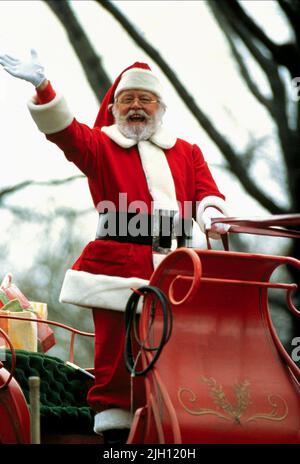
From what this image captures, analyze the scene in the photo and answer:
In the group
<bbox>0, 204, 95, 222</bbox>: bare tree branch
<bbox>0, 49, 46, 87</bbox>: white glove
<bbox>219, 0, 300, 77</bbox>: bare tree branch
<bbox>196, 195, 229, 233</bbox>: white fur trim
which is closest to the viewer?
<bbox>0, 49, 46, 87</bbox>: white glove

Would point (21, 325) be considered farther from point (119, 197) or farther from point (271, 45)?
point (271, 45)

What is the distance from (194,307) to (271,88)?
3.76 metres

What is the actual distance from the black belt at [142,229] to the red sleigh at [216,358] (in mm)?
577

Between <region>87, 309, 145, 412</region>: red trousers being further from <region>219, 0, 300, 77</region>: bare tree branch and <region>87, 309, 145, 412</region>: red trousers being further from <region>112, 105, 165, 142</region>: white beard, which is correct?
<region>219, 0, 300, 77</region>: bare tree branch

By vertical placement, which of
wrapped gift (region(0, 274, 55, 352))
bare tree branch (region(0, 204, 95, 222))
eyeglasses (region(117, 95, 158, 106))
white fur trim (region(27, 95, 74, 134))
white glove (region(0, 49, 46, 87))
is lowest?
wrapped gift (region(0, 274, 55, 352))

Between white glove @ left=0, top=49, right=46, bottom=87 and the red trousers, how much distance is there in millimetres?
865

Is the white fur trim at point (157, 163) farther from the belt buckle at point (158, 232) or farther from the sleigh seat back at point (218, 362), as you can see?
the sleigh seat back at point (218, 362)

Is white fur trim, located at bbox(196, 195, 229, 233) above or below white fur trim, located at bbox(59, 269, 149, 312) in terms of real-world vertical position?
above

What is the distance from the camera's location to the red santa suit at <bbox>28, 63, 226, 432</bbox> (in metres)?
4.00

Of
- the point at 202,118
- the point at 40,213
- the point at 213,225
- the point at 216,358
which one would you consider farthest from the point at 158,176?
the point at 40,213

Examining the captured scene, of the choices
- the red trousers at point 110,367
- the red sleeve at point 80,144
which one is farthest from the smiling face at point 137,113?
the red trousers at point 110,367

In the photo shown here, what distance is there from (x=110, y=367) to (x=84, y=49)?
11.2 ft

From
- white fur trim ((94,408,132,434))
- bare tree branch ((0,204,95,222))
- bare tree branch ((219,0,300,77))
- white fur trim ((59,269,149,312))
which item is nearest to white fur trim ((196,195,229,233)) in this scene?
white fur trim ((59,269,149,312))
